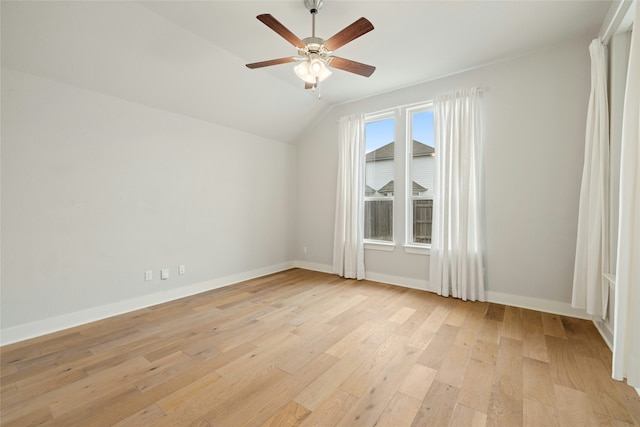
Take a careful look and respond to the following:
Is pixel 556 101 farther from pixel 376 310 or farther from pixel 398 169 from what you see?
pixel 376 310

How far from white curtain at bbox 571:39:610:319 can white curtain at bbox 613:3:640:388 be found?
3.89 feet

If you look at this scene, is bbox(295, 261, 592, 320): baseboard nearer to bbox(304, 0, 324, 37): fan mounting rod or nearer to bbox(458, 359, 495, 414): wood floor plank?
bbox(458, 359, 495, 414): wood floor plank

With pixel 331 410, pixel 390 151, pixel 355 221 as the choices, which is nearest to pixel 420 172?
pixel 390 151

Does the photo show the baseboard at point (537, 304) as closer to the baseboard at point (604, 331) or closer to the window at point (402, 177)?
the baseboard at point (604, 331)

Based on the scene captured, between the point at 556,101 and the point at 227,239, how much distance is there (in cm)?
471

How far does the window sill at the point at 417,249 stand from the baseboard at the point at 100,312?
276 centimetres

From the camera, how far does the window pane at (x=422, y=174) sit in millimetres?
3980

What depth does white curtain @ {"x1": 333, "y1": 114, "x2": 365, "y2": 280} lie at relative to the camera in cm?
448

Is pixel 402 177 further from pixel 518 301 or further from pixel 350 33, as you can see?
pixel 350 33

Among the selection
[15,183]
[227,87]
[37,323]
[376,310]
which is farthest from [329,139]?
[37,323]

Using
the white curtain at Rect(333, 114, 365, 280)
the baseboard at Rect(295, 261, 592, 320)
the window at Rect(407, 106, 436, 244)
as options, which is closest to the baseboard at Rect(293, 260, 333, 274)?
the white curtain at Rect(333, 114, 365, 280)

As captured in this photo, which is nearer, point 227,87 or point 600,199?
point 600,199

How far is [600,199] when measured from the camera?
2.46 meters

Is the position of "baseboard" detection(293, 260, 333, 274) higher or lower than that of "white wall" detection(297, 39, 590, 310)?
lower
